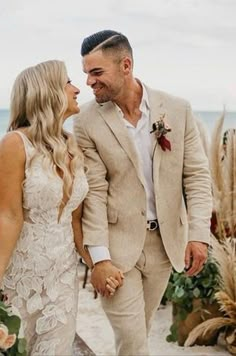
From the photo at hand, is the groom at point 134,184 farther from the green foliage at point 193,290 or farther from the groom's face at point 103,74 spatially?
the green foliage at point 193,290

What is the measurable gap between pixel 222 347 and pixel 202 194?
1.61 m

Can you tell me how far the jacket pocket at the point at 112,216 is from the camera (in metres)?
2.50

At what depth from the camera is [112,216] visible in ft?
8.21

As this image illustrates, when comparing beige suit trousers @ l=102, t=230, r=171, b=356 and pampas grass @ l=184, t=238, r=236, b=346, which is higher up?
beige suit trousers @ l=102, t=230, r=171, b=356

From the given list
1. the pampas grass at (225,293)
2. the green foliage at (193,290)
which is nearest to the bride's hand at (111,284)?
the pampas grass at (225,293)

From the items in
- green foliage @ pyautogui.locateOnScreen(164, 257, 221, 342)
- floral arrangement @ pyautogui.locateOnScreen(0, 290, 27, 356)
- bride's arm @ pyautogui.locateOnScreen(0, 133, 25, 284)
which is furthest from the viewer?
green foliage @ pyautogui.locateOnScreen(164, 257, 221, 342)

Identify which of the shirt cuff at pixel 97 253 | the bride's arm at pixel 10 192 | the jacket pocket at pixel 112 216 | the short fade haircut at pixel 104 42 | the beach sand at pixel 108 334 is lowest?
the beach sand at pixel 108 334

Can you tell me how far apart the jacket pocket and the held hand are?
288 mm

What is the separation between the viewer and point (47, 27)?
5340mm

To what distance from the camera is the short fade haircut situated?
239 cm

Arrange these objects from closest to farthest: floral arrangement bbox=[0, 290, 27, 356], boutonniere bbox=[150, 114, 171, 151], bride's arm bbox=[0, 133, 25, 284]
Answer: floral arrangement bbox=[0, 290, 27, 356] → bride's arm bbox=[0, 133, 25, 284] → boutonniere bbox=[150, 114, 171, 151]

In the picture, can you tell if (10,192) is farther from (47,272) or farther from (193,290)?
(193,290)

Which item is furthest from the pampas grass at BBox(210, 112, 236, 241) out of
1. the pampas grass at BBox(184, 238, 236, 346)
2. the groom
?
the groom

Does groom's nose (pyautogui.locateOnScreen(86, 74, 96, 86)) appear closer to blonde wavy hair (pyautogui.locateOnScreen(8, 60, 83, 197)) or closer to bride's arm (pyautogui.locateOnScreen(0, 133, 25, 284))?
blonde wavy hair (pyautogui.locateOnScreen(8, 60, 83, 197))
